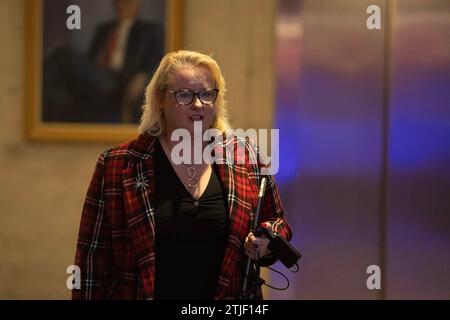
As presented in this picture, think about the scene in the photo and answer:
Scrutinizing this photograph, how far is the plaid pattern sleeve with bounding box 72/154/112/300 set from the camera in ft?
6.05

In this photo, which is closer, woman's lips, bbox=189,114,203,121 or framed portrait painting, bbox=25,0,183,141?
woman's lips, bbox=189,114,203,121

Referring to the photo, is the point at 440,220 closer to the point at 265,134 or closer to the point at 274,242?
the point at 265,134

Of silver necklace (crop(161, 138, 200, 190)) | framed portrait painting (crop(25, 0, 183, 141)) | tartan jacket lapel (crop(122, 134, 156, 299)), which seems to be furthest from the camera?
framed portrait painting (crop(25, 0, 183, 141))

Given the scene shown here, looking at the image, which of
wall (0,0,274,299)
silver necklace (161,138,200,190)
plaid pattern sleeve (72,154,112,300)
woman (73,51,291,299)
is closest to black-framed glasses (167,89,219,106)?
woman (73,51,291,299)

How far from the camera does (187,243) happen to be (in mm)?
1803

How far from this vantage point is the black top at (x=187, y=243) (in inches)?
71.0

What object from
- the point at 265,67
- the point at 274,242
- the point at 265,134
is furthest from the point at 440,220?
the point at 274,242

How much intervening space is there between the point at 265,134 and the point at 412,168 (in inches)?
34.3

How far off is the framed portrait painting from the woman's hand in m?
1.86

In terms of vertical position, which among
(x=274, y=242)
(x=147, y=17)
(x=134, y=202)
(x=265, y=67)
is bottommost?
(x=274, y=242)

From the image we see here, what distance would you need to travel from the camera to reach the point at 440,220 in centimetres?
344

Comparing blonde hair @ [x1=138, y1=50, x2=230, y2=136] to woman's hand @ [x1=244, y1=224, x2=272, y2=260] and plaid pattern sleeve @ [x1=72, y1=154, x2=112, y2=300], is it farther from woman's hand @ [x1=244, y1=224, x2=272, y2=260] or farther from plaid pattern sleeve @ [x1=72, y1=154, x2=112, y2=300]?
woman's hand @ [x1=244, y1=224, x2=272, y2=260]

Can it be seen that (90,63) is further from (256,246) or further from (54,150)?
Answer: (256,246)
